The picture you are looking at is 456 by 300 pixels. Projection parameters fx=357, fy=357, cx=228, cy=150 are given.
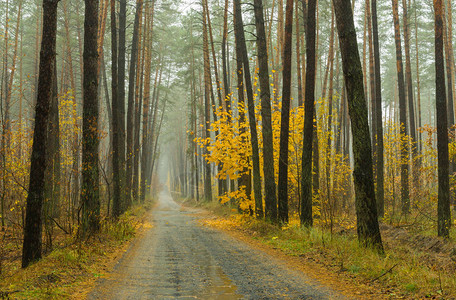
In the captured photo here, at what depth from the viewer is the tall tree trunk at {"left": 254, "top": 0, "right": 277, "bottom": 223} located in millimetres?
12586

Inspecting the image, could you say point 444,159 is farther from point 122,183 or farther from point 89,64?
point 122,183

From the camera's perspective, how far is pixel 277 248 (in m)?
9.19

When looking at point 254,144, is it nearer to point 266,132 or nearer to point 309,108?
point 266,132

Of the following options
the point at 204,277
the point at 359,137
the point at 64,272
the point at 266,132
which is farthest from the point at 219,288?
the point at 266,132

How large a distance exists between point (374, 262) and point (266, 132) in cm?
713

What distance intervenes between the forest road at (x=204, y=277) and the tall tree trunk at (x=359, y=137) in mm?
2001

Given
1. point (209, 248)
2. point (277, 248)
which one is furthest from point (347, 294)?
point (209, 248)

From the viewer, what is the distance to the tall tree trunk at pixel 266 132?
12586mm

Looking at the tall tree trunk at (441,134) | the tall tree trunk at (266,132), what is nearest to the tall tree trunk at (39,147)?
the tall tree trunk at (266,132)

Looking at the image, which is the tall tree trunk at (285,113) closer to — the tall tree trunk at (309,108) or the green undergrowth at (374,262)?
the tall tree trunk at (309,108)

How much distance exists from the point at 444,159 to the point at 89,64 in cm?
1064

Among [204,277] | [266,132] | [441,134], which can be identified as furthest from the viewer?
[266,132]

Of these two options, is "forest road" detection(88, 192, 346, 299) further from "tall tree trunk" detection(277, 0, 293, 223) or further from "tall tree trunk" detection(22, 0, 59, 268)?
"tall tree trunk" detection(277, 0, 293, 223)

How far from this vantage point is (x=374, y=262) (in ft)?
20.9
